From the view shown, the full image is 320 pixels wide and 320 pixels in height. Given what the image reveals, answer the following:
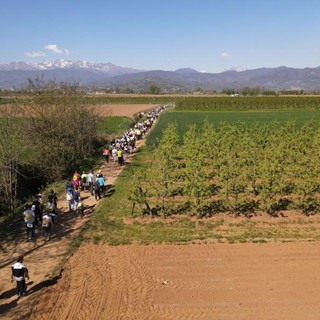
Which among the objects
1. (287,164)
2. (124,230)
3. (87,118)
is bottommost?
(124,230)

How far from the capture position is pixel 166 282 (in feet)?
37.0

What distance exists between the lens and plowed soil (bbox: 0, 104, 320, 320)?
32.3 ft

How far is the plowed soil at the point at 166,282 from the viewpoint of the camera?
984 cm

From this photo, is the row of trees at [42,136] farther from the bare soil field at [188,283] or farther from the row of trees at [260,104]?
the row of trees at [260,104]

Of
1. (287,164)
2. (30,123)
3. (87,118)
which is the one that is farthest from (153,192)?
(87,118)

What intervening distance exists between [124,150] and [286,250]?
769 inches

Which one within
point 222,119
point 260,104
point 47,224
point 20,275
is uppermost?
point 260,104

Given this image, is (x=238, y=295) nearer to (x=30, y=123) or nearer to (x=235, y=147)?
(x=235, y=147)

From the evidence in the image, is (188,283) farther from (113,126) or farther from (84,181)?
(113,126)

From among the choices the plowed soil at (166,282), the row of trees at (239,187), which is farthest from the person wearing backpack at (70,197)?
the plowed soil at (166,282)

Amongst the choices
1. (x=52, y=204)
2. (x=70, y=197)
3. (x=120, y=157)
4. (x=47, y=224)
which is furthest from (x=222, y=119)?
(x=47, y=224)

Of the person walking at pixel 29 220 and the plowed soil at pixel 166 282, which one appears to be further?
the person walking at pixel 29 220

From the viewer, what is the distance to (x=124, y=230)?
1587cm

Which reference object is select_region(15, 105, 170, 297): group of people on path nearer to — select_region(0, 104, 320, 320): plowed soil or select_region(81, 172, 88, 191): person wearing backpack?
select_region(81, 172, 88, 191): person wearing backpack
